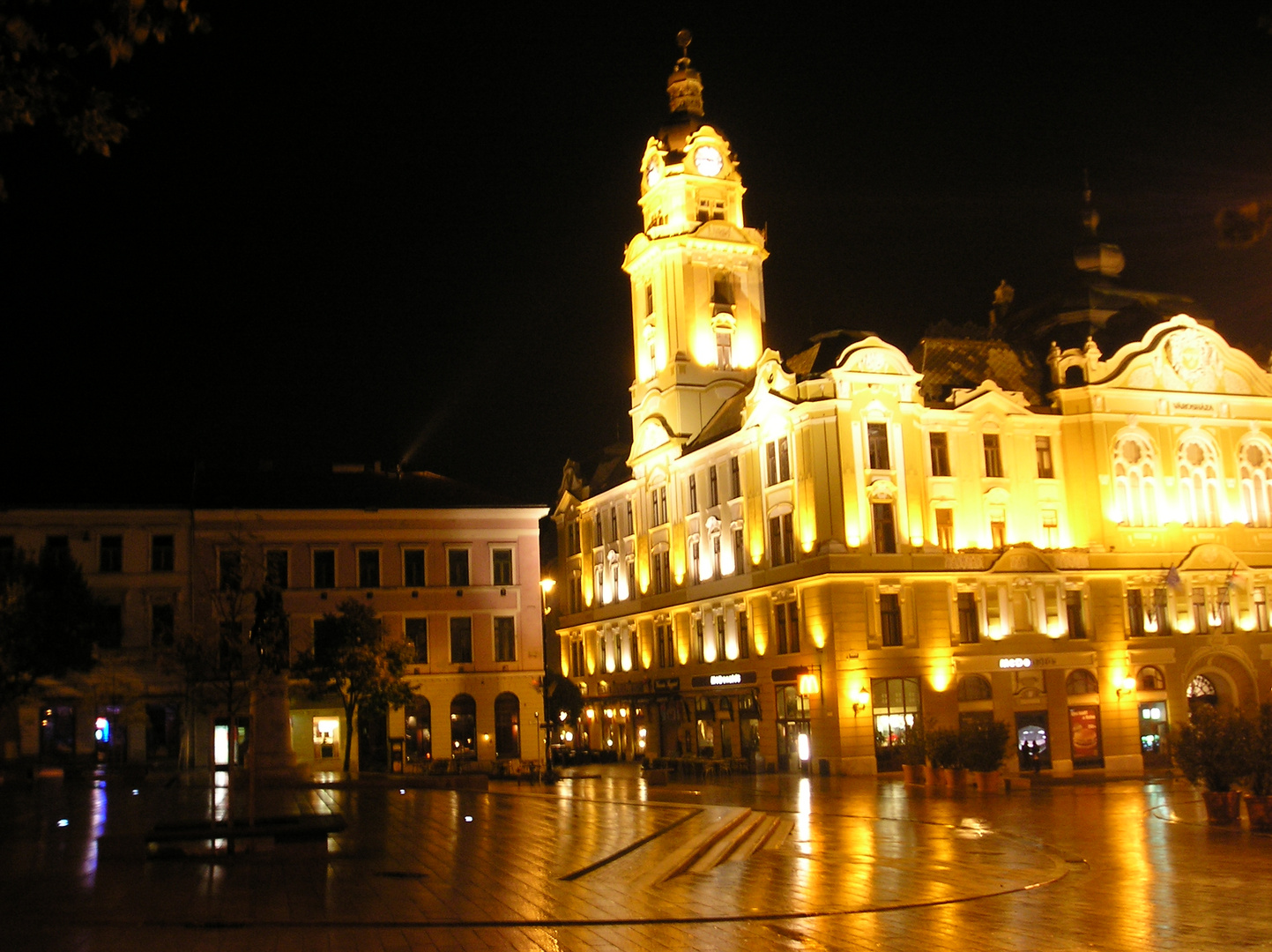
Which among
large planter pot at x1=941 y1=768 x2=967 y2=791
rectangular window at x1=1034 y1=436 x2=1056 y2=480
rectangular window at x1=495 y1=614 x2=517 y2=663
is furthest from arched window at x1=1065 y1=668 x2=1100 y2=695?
rectangular window at x1=495 y1=614 x2=517 y2=663

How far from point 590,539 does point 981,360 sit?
2892cm

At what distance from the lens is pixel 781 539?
186 feet

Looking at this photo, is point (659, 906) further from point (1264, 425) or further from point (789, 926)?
point (1264, 425)

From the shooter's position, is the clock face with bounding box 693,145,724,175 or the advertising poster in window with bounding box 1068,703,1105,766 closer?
the advertising poster in window with bounding box 1068,703,1105,766

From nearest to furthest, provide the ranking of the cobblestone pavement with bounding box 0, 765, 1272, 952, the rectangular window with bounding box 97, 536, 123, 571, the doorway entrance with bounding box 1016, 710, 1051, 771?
the cobblestone pavement with bounding box 0, 765, 1272, 952 < the doorway entrance with bounding box 1016, 710, 1051, 771 < the rectangular window with bounding box 97, 536, 123, 571

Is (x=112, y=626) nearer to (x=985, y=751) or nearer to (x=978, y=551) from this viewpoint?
(x=978, y=551)

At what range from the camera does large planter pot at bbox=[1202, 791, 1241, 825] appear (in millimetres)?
26672

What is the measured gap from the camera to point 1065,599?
182 feet

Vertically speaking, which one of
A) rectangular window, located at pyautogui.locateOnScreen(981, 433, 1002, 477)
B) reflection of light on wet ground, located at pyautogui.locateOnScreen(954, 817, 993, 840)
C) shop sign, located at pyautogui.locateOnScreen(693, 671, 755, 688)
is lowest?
reflection of light on wet ground, located at pyautogui.locateOnScreen(954, 817, 993, 840)

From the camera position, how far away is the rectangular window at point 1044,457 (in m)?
57.5

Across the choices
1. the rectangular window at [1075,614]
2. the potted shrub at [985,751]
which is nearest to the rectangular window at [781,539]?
the rectangular window at [1075,614]

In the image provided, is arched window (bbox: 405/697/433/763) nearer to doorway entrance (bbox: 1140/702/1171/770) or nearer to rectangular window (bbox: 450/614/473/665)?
rectangular window (bbox: 450/614/473/665)

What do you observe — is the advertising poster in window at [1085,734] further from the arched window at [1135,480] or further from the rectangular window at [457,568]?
the rectangular window at [457,568]

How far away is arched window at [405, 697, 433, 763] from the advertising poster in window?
2782 centimetres
